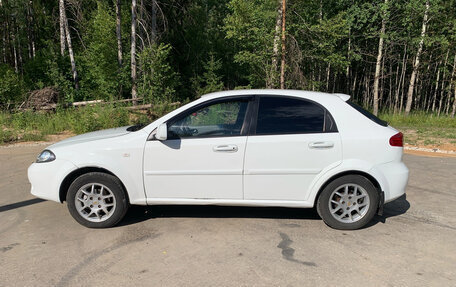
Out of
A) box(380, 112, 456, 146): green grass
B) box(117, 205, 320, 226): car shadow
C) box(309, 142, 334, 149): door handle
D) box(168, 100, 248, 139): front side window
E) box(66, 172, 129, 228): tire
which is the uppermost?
box(168, 100, 248, 139): front side window

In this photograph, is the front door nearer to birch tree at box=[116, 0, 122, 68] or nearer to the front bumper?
the front bumper

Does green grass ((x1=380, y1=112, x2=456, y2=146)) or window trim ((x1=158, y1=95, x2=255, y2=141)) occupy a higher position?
window trim ((x1=158, y1=95, x2=255, y2=141))

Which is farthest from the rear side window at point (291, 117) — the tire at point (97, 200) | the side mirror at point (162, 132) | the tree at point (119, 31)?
the tree at point (119, 31)

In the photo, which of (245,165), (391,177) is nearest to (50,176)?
(245,165)

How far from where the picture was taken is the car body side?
3.97 metres

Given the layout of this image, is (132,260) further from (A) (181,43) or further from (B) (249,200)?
(A) (181,43)

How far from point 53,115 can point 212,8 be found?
23526 millimetres

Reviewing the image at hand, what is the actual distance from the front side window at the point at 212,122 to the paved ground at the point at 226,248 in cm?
121

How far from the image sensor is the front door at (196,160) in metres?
3.97

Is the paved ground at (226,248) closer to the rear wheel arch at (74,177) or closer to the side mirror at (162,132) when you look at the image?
the rear wheel arch at (74,177)

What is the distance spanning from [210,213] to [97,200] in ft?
5.02

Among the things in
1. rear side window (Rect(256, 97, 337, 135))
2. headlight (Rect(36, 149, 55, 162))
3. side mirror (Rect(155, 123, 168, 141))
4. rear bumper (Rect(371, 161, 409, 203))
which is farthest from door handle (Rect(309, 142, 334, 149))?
headlight (Rect(36, 149, 55, 162))

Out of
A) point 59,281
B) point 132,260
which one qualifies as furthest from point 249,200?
point 59,281

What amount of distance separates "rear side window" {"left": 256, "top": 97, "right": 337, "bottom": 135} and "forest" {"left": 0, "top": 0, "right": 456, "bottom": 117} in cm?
1213
